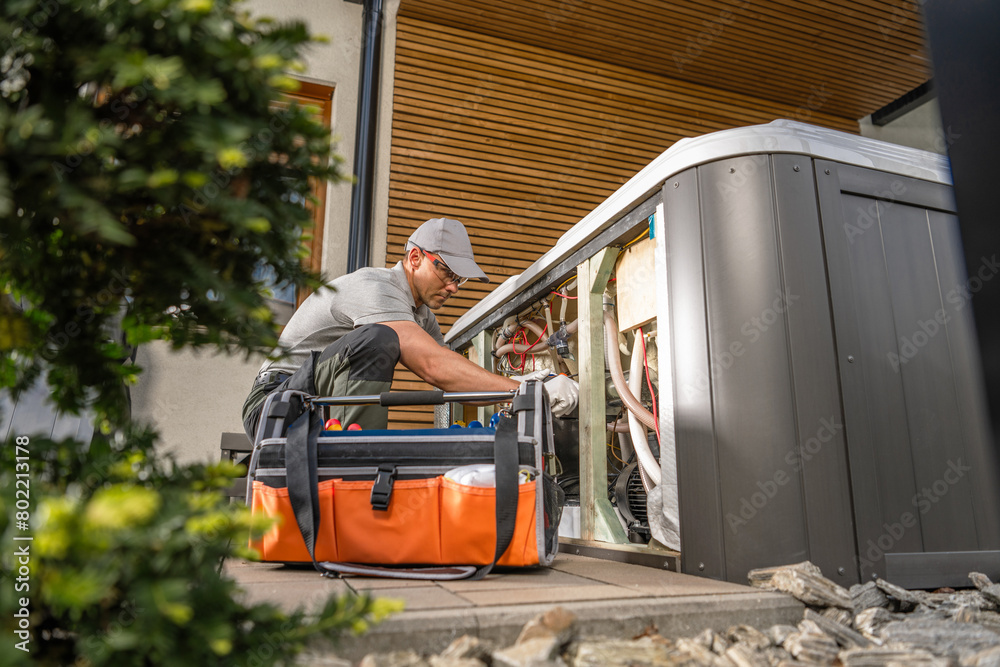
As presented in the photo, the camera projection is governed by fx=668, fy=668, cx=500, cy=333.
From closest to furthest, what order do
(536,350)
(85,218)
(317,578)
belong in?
(85,218)
(317,578)
(536,350)

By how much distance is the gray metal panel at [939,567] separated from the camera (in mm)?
1588

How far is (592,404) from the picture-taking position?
2.27 meters

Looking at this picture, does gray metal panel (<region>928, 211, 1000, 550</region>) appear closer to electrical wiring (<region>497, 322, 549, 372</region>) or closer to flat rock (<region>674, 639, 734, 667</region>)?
flat rock (<region>674, 639, 734, 667</region>)

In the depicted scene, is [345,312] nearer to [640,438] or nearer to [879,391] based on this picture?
[640,438]

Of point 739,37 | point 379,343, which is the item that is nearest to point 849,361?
point 379,343

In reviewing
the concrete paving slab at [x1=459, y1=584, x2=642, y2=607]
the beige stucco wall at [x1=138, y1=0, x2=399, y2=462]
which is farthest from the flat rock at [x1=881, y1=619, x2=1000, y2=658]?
the beige stucco wall at [x1=138, y1=0, x2=399, y2=462]

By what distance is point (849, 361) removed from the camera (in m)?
1.66

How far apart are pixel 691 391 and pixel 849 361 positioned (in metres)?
Answer: 0.39

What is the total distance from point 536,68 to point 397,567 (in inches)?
160

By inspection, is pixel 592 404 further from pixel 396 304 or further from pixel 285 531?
pixel 285 531

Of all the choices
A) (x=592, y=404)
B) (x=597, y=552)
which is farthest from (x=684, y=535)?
(x=592, y=404)

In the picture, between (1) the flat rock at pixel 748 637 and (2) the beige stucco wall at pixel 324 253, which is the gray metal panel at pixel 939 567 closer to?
(1) the flat rock at pixel 748 637

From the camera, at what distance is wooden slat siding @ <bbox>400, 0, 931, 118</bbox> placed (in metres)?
4.54

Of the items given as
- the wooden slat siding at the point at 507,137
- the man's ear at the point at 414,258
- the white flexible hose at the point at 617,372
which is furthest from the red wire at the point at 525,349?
the wooden slat siding at the point at 507,137
